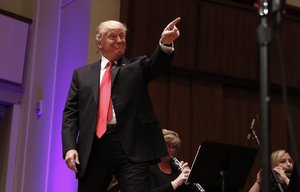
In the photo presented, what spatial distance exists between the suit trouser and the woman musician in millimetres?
1183

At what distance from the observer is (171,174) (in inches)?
179

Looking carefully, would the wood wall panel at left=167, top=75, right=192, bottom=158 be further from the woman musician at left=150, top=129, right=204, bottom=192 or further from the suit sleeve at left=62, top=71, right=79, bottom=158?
the suit sleeve at left=62, top=71, right=79, bottom=158

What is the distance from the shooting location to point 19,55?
6508 millimetres

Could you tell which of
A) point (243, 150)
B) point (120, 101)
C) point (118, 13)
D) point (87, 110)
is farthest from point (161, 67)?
point (118, 13)

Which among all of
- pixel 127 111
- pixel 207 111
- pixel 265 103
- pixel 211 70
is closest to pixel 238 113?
pixel 207 111

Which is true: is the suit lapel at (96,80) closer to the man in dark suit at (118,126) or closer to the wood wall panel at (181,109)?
the man in dark suit at (118,126)

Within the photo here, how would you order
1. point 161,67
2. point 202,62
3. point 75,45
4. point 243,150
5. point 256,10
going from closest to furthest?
point 161,67 < point 243,150 < point 75,45 < point 202,62 < point 256,10

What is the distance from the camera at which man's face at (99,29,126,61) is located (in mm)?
3332

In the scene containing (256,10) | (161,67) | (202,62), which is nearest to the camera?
(161,67)

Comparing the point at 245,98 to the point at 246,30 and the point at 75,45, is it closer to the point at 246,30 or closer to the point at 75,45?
the point at 246,30

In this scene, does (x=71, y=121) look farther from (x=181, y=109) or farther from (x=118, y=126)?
(x=181, y=109)

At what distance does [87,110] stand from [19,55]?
11.5 feet

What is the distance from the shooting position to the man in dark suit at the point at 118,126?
3043mm

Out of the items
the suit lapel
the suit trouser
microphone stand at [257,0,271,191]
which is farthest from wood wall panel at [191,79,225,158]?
microphone stand at [257,0,271,191]
